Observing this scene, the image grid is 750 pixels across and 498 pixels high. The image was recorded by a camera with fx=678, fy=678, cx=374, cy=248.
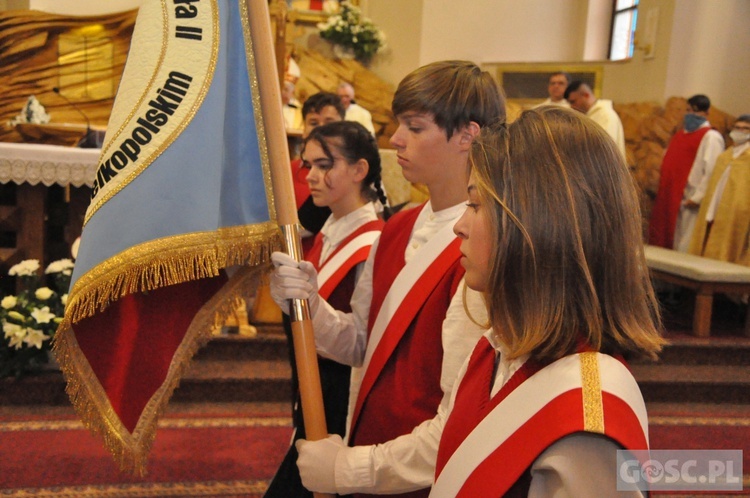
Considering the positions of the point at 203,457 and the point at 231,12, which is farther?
the point at 203,457

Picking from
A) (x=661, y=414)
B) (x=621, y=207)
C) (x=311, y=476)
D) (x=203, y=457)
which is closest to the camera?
(x=621, y=207)

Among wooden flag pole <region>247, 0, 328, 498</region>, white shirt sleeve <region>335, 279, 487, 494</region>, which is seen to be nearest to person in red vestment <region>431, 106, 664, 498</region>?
white shirt sleeve <region>335, 279, 487, 494</region>

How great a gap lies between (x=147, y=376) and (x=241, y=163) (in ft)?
1.77

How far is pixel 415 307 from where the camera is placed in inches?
56.9

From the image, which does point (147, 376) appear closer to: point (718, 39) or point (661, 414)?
point (661, 414)

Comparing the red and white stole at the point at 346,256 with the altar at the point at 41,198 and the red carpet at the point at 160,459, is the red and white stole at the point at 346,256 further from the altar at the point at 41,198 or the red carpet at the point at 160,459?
the altar at the point at 41,198

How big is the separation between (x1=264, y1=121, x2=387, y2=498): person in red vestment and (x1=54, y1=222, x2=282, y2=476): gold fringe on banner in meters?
0.51

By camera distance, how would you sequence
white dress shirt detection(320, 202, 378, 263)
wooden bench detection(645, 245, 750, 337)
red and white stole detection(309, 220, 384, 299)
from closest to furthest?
red and white stole detection(309, 220, 384, 299) → white dress shirt detection(320, 202, 378, 263) → wooden bench detection(645, 245, 750, 337)

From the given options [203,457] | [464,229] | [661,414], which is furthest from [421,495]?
[661,414]

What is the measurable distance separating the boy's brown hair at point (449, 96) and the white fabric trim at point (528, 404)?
0.71 metres

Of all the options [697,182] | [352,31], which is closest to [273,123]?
[697,182]

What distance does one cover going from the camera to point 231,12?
1486mm

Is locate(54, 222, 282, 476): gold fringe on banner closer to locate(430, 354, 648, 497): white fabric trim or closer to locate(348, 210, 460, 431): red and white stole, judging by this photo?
locate(348, 210, 460, 431): red and white stole

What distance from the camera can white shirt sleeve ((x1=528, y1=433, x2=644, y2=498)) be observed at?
2.63 ft
